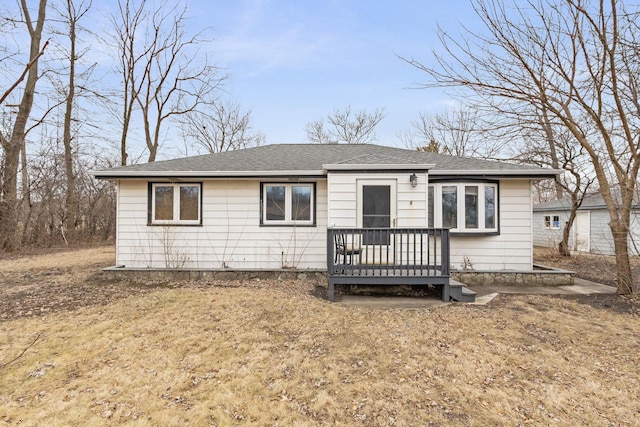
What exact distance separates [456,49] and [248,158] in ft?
18.9

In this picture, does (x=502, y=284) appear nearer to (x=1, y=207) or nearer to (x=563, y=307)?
(x=563, y=307)

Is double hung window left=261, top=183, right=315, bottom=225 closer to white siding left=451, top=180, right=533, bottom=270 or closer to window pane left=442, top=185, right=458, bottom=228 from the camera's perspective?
window pane left=442, top=185, right=458, bottom=228

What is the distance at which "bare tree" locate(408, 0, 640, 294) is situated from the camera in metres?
5.51

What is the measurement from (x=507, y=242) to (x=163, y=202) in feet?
27.9

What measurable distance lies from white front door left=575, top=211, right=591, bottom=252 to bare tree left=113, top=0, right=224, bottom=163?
21.7m

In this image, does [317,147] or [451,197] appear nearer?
[451,197]

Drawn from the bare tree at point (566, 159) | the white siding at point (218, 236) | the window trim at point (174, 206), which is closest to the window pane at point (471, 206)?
the white siding at point (218, 236)

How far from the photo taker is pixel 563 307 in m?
5.27

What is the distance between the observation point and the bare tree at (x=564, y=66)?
18.1 feet

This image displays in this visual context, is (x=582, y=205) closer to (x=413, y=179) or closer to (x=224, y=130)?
(x=413, y=179)

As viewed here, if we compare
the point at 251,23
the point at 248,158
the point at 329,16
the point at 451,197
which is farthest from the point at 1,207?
the point at 451,197

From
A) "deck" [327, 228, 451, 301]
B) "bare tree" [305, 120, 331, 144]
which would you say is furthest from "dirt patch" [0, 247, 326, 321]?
"bare tree" [305, 120, 331, 144]

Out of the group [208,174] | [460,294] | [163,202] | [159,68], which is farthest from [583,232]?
[159,68]

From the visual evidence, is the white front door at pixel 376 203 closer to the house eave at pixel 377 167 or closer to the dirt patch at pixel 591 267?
the house eave at pixel 377 167
